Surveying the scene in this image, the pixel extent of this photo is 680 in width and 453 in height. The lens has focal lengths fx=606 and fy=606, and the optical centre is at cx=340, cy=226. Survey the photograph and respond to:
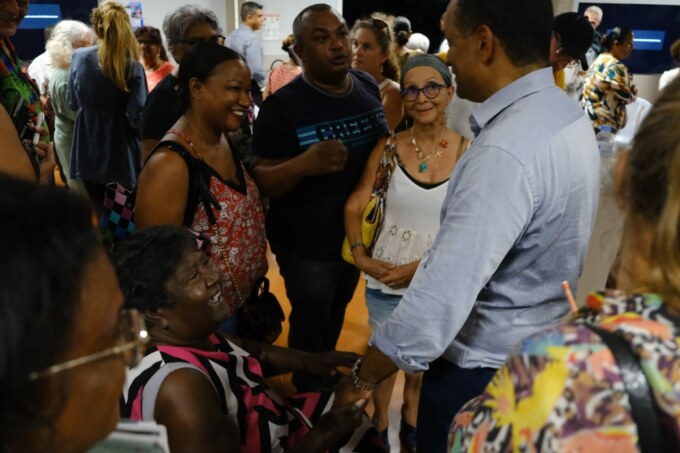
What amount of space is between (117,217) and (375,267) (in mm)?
953

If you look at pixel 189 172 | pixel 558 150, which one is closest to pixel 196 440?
pixel 189 172

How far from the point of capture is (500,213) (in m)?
1.24

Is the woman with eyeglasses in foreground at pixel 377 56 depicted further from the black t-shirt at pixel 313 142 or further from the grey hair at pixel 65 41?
the grey hair at pixel 65 41

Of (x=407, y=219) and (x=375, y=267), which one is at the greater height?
(x=407, y=219)

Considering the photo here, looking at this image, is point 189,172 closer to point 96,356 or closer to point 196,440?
point 196,440

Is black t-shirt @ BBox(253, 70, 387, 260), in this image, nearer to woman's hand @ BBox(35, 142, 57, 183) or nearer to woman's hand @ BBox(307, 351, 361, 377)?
woman's hand @ BBox(307, 351, 361, 377)

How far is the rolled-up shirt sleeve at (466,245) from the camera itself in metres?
1.24

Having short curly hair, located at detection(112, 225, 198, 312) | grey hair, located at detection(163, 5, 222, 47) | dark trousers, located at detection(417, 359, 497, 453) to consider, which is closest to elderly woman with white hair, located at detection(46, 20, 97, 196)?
grey hair, located at detection(163, 5, 222, 47)

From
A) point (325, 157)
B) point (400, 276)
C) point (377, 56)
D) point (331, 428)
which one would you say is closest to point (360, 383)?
point (331, 428)

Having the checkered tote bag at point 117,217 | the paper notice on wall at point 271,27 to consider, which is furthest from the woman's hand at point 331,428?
the paper notice on wall at point 271,27

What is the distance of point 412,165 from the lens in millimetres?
2311

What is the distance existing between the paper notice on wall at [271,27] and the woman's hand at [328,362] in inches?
244

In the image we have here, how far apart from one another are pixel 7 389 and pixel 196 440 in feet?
2.87

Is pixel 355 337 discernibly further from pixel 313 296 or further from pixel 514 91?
pixel 514 91
